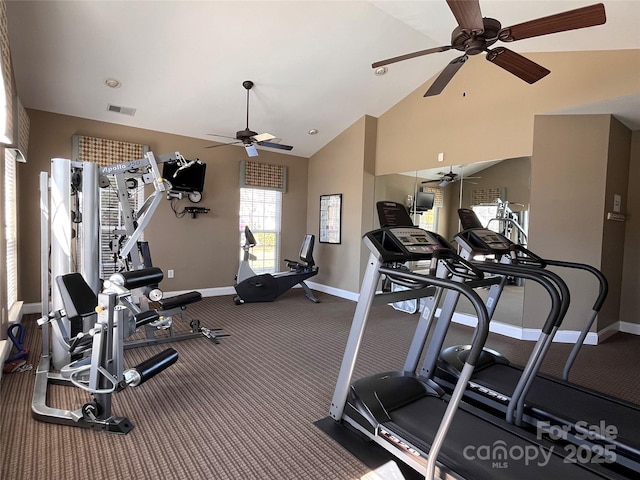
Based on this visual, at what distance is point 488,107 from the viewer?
14.4 feet

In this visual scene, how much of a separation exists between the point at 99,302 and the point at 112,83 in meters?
3.32

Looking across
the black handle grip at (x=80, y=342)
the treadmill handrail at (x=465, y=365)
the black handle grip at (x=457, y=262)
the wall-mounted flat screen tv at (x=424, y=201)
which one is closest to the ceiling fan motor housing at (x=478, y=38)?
the black handle grip at (x=457, y=262)

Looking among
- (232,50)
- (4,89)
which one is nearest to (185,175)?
(232,50)

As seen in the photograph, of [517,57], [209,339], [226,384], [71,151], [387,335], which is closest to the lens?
[517,57]

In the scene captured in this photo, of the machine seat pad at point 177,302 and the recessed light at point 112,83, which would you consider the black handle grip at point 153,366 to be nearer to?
the machine seat pad at point 177,302

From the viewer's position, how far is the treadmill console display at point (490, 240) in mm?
2588

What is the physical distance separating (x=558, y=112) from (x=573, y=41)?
2.28ft

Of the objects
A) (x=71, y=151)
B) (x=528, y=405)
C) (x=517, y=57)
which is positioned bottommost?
(x=528, y=405)

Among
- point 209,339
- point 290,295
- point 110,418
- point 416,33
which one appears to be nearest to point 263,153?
point 290,295

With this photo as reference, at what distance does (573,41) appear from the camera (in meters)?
3.43

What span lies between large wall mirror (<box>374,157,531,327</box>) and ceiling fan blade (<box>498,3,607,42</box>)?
2.16 m

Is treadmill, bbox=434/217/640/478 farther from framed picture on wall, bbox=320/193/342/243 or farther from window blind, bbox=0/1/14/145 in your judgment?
framed picture on wall, bbox=320/193/342/243

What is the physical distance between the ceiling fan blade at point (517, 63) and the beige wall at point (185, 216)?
4.47 m

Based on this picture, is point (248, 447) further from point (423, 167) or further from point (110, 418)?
point (423, 167)
